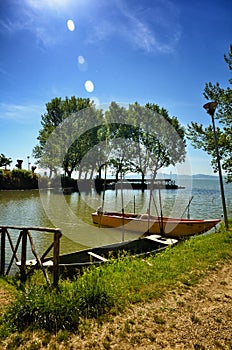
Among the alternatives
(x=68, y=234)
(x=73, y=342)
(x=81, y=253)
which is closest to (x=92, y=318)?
(x=73, y=342)

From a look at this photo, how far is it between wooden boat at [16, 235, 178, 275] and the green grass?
0.68 meters

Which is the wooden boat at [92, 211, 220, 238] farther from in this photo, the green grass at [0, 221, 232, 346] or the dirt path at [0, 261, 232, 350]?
the dirt path at [0, 261, 232, 350]

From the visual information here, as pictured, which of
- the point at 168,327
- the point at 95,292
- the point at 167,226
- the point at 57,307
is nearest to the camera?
the point at 168,327

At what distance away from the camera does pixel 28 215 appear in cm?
1800

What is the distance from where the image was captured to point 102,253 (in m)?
7.89

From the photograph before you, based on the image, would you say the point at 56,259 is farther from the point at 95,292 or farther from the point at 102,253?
the point at 102,253

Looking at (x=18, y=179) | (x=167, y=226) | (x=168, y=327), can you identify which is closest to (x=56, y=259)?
(x=168, y=327)

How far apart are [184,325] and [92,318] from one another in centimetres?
129

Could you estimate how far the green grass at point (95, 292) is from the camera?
10.9 feet

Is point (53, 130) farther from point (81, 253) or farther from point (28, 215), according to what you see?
point (81, 253)

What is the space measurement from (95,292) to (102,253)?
410 cm

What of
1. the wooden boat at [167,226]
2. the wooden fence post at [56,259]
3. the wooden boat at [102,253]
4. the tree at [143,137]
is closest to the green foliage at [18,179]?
the tree at [143,137]

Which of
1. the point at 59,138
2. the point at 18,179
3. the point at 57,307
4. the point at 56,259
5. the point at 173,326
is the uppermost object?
the point at 59,138

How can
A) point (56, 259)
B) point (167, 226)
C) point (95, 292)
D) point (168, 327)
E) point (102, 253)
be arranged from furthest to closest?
point (167, 226) → point (102, 253) → point (56, 259) → point (95, 292) → point (168, 327)
